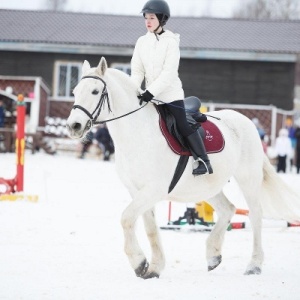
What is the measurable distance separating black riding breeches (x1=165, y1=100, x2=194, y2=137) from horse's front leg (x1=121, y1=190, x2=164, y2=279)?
85cm

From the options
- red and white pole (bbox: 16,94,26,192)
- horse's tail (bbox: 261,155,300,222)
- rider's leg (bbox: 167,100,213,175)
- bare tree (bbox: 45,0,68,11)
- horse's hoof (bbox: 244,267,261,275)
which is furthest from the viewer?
bare tree (bbox: 45,0,68,11)

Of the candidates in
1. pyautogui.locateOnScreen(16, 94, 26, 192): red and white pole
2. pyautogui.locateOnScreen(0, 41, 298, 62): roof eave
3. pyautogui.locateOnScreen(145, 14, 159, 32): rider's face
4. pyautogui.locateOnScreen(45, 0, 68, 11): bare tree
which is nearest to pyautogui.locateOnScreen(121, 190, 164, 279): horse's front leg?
pyautogui.locateOnScreen(145, 14, 159, 32): rider's face

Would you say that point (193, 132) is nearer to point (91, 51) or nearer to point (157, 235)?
point (157, 235)

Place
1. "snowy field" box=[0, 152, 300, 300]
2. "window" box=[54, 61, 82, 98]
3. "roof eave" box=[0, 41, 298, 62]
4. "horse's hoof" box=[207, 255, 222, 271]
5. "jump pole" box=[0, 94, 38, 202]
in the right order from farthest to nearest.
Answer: "window" box=[54, 61, 82, 98] → "roof eave" box=[0, 41, 298, 62] → "jump pole" box=[0, 94, 38, 202] → "horse's hoof" box=[207, 255, 222, 271] → "snowy field" box=[0, 152, 300, 300]

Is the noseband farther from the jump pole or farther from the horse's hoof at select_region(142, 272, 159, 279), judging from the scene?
the jump pole

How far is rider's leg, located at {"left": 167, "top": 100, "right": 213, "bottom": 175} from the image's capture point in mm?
7359

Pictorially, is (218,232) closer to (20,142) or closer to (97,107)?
(97,107)

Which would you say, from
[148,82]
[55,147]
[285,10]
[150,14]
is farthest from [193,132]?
[285,10]

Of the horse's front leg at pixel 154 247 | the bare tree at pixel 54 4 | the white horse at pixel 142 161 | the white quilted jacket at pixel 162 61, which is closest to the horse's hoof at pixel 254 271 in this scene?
the white horse at pixel 142 161

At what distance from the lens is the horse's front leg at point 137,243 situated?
6.86 metres

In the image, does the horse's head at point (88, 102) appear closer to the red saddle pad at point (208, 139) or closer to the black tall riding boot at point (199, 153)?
the red saddle pad at point (208, 139)

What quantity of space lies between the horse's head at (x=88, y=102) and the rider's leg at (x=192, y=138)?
0.75 meters

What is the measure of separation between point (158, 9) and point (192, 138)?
4.36 feet

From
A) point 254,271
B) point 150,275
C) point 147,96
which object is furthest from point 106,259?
point 147,96
